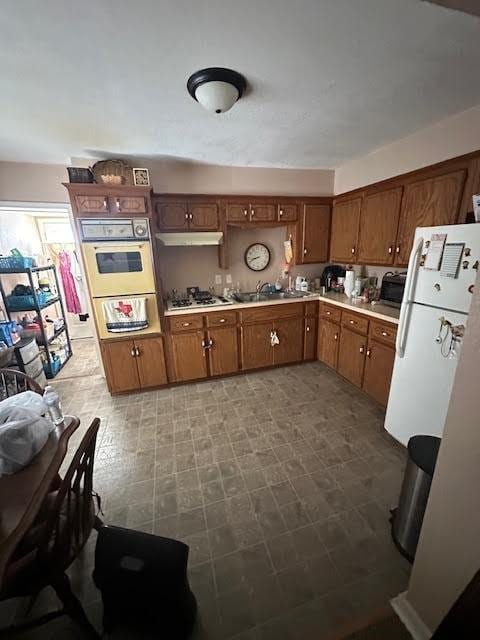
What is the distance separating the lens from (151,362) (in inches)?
115

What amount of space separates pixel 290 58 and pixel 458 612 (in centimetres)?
219

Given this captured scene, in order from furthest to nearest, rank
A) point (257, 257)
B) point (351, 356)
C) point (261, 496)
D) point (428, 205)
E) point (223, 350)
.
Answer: point (257, 257) → point (223, 350) → point (351, 356) → point (428, 205) → point (261, 496)

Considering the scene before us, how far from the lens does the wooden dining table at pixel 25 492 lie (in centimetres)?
80

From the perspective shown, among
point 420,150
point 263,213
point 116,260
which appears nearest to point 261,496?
point 116,260

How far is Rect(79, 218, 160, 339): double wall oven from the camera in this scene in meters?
2.47

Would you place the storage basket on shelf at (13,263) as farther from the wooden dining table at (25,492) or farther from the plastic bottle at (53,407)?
the wooden dining table at (25,492)

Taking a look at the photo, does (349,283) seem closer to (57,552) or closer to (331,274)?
(331,274)

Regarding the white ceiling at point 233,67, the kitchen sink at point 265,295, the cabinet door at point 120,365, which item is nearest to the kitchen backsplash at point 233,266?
the kitchen sink at point 265,295

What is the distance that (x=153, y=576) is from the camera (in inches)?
38.9

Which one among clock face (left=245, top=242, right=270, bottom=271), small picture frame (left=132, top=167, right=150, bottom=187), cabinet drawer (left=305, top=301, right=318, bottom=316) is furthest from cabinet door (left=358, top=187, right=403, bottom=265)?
small picture frame (left=132, top=167, right=150, bottom=187)

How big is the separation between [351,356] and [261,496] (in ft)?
5.82

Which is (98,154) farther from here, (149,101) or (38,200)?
(149,101)

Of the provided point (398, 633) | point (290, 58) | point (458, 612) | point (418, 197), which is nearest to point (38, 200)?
point (290, 58)

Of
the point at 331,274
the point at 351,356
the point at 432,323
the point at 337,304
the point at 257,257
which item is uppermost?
the point at 257,257
